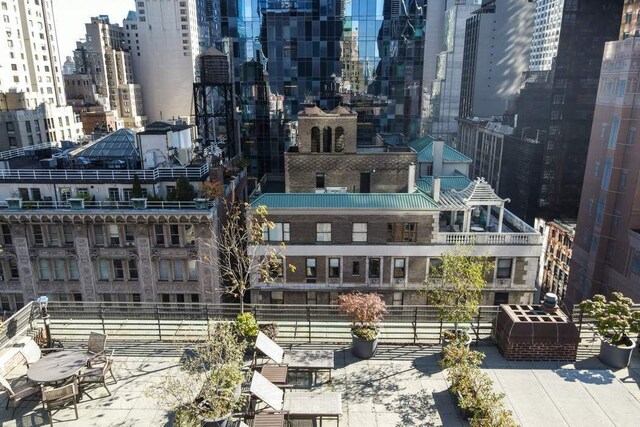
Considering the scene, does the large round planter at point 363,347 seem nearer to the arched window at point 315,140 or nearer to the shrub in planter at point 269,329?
the shrub in planter at point 269,329

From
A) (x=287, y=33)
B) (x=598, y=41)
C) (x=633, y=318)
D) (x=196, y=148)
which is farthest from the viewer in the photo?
(x=598, y=41)

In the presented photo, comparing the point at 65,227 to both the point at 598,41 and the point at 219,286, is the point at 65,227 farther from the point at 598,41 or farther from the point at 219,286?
the point at 598,41

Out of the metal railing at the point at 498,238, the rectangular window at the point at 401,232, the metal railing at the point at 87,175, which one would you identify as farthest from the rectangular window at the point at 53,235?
the metal railing at the point at 498,238

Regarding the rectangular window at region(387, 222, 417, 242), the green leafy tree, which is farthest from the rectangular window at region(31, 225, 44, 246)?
the rectangular window at region(387, 222, 417, 242)

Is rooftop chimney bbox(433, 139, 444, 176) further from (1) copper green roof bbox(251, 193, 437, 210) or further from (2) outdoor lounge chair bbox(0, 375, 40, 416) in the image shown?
(2) outdoor lounge chair bbox(0, 375, 40, 416)

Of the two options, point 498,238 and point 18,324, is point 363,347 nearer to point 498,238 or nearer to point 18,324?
point 18,324

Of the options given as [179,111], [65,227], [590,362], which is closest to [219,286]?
[65,227]
